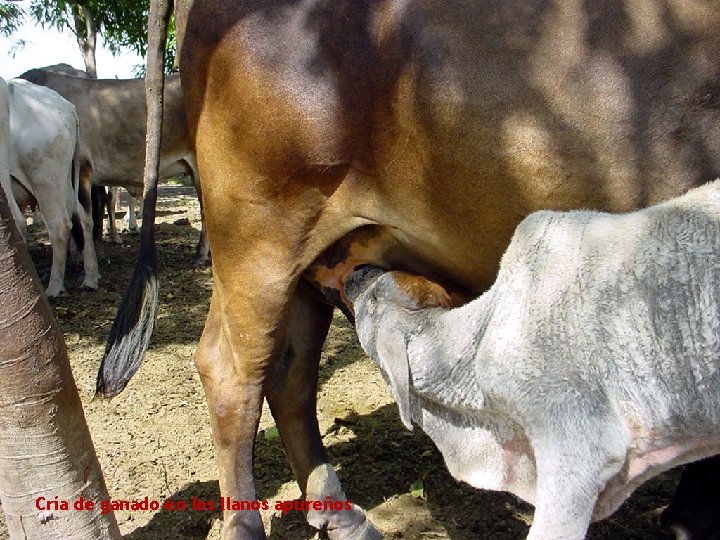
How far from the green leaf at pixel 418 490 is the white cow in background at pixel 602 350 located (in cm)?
160

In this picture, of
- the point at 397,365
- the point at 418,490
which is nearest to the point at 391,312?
the point at 397,365

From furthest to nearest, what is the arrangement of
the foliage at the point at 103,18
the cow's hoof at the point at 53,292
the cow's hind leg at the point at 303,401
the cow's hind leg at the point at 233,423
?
the foliage at the point at 103,18, the cow's hoof at the point at 53,292, the cow's hind leg at the point at 303,401, the cow's hind leg at the point at 233,423

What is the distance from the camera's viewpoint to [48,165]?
7.12 m

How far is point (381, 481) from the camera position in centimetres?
345

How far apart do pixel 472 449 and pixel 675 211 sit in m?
0.72

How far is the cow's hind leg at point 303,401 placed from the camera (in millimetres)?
3020

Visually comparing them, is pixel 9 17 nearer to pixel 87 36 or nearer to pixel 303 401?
pixel 87 36

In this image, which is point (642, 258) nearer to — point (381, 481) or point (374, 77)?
point (374, 77)

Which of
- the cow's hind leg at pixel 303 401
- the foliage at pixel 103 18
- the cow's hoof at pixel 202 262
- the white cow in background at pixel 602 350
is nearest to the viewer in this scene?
the white cow in background at pixel 602 350

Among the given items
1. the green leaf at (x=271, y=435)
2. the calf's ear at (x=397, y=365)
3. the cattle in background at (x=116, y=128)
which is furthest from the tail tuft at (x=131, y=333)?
the cattle in background at (x=116, y=128)

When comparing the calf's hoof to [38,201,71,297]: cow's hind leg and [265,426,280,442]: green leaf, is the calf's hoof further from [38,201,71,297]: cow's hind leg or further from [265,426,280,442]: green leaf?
[38,201,71,297]: cow's hind leg

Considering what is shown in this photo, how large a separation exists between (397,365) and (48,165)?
6.01m

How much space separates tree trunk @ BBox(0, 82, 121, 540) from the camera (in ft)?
6.86

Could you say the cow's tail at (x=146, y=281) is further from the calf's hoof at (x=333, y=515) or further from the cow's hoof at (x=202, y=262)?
the cow's hoof at (x=202, y=262)
